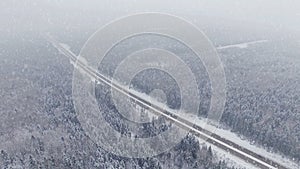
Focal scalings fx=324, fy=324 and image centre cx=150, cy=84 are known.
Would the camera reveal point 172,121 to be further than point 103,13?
No

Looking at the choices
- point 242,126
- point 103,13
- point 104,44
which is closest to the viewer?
point 242,126

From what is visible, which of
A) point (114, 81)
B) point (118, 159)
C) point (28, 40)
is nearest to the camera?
point (118, 159)

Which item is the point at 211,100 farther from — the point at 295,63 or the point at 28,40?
the point at 28,40

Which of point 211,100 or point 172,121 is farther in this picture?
point 211,100

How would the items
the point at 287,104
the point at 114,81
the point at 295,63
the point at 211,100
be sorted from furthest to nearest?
the point at 295,63, the point at 114,81, the point at 211,100, the point at 287,104

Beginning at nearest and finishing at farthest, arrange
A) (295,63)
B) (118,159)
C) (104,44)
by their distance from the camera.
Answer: (118,159) → (295,63) → (104,44)

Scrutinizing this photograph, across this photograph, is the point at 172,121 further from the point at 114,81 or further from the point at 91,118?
the point at 114,81

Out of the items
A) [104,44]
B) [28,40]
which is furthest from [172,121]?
[28,40]

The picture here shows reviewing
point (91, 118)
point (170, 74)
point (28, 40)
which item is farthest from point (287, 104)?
point (28, 40)
